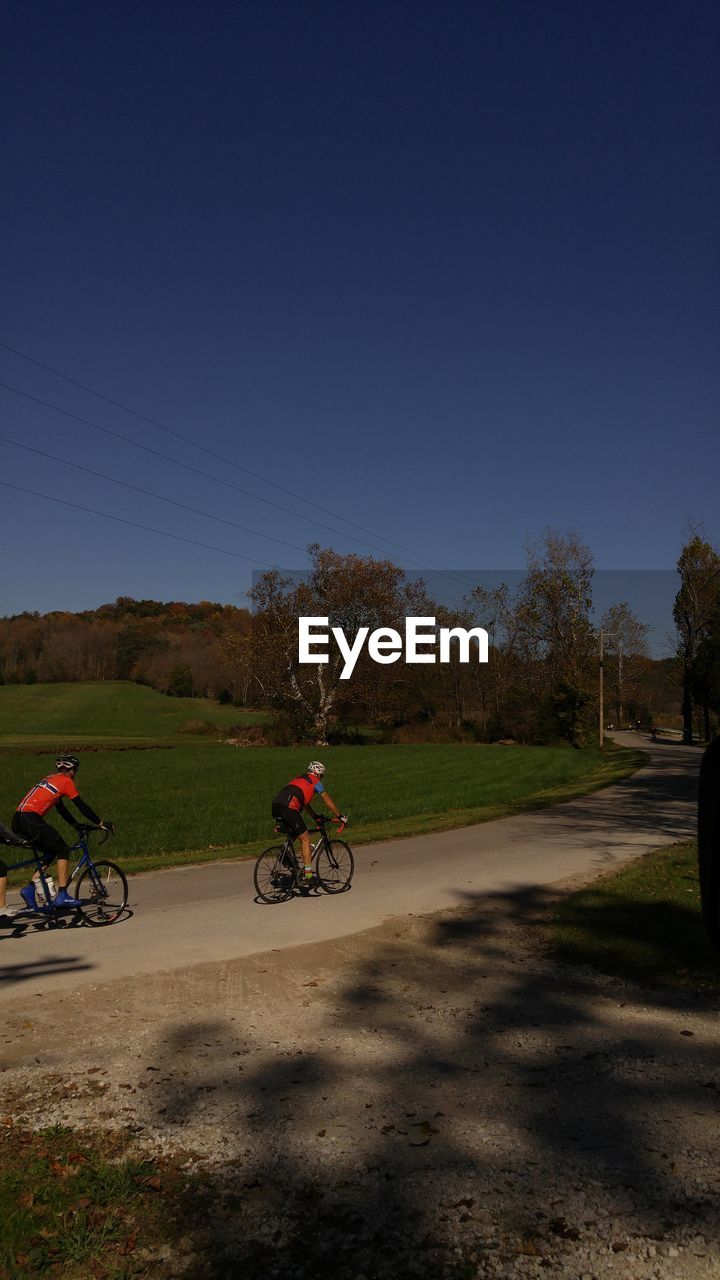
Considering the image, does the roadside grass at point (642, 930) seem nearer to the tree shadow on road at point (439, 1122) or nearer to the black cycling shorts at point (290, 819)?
the tree shadow on road at point (439, 1122)

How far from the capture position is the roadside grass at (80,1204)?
4.36 meters

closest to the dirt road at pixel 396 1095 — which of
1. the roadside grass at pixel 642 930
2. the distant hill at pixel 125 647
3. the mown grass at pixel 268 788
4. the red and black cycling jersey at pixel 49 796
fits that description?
the roadside grass at pixel 642 930

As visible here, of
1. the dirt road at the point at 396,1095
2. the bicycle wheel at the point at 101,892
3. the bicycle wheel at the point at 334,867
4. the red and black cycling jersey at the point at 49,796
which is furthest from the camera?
the bicycle wheel at the point at 334,867

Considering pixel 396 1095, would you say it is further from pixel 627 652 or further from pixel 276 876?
pixel 627 652

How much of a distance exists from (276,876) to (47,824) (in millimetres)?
3573

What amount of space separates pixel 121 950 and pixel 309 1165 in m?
5.55

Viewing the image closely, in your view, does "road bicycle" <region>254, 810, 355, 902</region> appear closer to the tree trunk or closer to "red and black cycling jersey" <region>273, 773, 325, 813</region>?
"red and black cycling jersey" <region>273, 773, 325, 813</region>

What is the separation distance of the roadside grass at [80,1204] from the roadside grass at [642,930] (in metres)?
5.37

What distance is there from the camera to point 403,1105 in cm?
609

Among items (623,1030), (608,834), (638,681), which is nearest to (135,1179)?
(623,1030)

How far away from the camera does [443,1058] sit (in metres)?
7.01

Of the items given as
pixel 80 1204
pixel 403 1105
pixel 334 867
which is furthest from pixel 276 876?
pixel 80 1204

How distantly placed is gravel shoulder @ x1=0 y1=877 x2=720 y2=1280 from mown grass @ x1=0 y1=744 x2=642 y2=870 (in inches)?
342

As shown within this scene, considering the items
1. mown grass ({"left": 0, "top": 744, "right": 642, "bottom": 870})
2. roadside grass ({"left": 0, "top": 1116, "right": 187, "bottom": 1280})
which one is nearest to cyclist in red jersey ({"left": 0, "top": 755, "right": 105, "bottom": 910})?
mown grass ({"left": 0, "top": 744, "right": 642, "bottom": 870})
